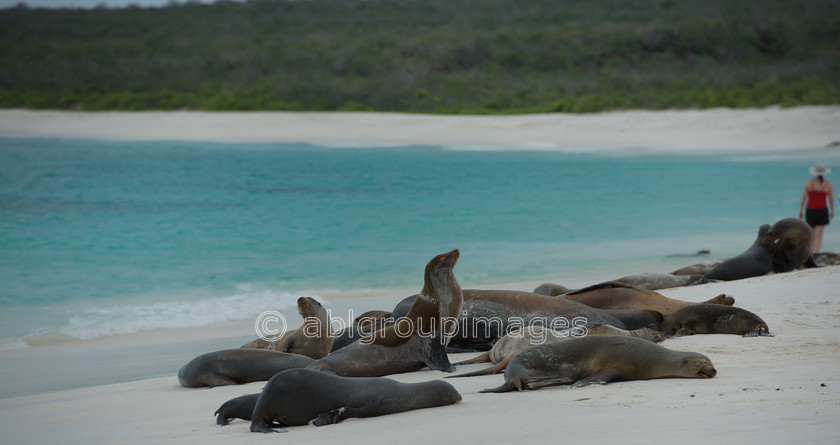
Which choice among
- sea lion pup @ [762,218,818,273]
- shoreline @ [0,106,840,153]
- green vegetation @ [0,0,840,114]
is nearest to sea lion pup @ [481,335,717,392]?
sea lion pup @ [762,218,818,273]

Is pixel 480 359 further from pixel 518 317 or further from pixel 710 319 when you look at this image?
pixel 710 319

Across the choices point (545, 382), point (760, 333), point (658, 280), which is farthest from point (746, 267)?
point (545, 382)

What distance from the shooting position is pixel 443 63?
52844 mm

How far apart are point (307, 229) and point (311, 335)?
1061cm

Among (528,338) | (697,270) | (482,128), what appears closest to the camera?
(528,338)

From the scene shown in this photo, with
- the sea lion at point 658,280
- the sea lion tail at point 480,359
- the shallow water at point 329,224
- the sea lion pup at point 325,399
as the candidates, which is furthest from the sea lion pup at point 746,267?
the sea lion pup at point 325,399

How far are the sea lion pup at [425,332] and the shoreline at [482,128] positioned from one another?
26073 mm

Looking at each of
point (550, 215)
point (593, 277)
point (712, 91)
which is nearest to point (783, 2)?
point (712, 91)

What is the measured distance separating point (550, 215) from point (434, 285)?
1269cm

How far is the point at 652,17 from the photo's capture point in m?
68.8

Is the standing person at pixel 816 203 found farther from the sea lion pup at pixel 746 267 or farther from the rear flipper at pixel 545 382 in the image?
the rear flipper at pixel 545 382

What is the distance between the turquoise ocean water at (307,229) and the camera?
9.16 meters

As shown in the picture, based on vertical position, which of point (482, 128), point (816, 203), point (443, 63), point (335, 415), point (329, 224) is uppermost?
point (443, 63)

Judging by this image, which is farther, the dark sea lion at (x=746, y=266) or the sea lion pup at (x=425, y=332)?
the dark sea lion at (x=746, y=266)
